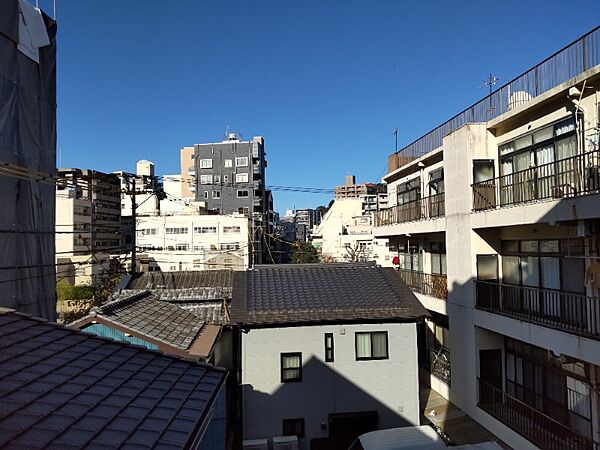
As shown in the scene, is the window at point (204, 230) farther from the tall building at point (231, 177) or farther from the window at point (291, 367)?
the window at point (291, 367)

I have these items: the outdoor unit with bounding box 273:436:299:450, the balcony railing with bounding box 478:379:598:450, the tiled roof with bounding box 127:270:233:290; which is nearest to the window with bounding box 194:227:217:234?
the tiled roof with bounding box 127:270:233:290

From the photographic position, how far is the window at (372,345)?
1154cm

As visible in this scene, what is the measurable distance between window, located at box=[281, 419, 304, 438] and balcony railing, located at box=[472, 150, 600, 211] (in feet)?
26.1

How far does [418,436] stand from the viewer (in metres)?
9.16

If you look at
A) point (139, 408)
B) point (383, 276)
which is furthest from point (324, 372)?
point (139, 408)

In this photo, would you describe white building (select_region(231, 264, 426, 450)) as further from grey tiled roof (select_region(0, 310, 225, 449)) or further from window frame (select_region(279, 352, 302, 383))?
grey tiled roof (select_region(0, 310, 225, 449))

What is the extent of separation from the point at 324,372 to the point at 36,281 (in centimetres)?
858

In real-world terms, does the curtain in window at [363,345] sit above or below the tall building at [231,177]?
below

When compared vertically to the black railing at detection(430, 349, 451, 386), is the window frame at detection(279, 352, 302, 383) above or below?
above

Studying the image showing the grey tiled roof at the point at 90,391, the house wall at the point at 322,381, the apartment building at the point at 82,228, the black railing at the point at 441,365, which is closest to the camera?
the grey tiled roof at the point at 90,391

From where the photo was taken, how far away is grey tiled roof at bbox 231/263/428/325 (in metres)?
11.5

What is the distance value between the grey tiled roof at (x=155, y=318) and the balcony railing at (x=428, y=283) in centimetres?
846

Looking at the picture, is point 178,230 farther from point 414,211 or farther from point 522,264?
point 522,264

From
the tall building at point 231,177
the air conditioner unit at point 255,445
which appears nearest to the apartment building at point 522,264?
the air conditioner unit at point 255,445
